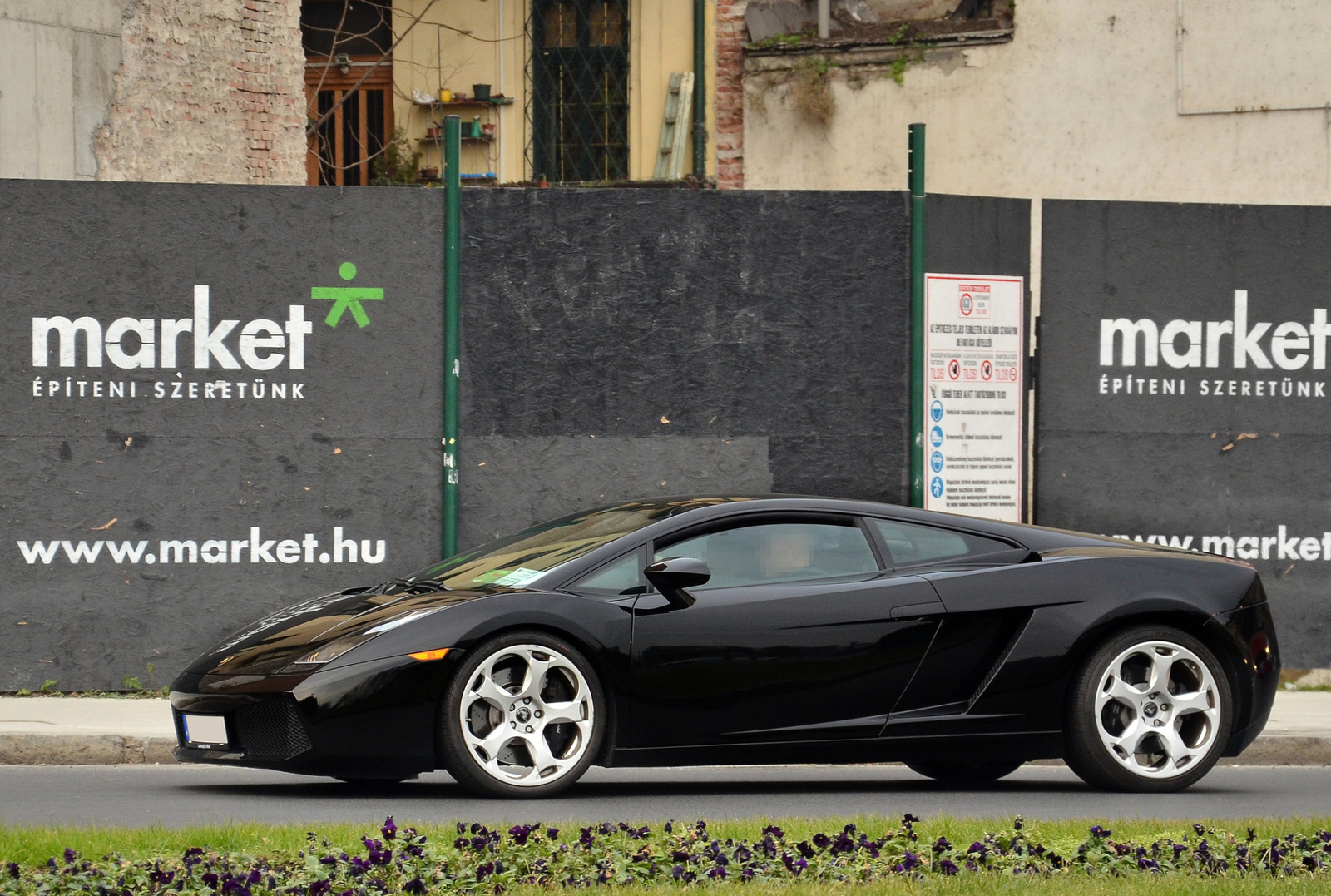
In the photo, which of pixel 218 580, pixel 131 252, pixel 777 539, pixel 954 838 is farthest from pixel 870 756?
pixel 131 252

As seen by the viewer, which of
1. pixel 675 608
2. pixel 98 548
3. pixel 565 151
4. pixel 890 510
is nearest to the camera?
pixel 675 608

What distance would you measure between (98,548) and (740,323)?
4251 mm

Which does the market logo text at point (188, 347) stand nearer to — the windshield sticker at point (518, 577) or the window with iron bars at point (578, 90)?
the windshield sticker at point (518, 577)

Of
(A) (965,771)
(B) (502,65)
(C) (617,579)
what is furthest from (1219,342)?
(B) (502,65)

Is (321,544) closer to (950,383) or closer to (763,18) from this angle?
(950,383)

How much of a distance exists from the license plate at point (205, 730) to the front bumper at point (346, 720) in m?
0.08

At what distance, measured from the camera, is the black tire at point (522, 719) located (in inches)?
277

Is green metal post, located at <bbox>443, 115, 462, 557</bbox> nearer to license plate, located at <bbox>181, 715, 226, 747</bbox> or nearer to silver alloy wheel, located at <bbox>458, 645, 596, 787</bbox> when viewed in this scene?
license plate, located at <bbox>181, 715, 226, 747</bbox>

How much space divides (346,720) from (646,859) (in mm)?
1964

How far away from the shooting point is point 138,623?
10711mm

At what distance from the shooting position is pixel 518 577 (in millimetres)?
7559

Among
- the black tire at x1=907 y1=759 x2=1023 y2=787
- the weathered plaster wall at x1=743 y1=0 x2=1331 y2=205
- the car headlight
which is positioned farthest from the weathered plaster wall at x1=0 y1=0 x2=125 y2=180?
the black tire at x1=907 y1=759 x2=1023 y2=787

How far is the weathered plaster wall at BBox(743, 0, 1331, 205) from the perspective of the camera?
18094mm

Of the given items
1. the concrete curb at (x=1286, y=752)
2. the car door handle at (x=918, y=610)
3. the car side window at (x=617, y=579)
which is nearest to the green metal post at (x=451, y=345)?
the car side window at (x=617, y=579)
